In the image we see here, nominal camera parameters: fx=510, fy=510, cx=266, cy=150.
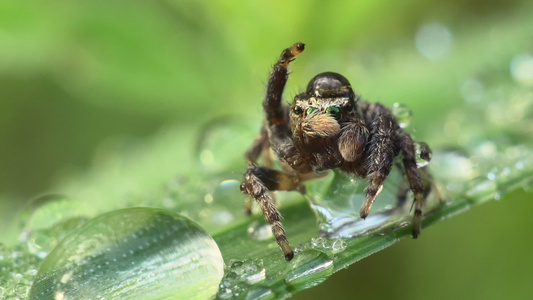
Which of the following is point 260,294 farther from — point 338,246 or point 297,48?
point 297,48

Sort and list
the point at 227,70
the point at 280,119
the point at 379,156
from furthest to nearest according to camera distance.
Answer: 1. the point at 227,70
2. the point at 280,119
3. the point at 379,156

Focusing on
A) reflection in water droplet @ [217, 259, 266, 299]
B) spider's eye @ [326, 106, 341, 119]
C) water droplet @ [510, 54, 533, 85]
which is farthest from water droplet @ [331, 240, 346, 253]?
water droplet @ [510, 54, 533, 85]

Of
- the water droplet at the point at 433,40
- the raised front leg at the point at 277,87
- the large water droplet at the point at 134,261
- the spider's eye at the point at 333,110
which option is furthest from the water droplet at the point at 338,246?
the water droplet at the point at 433,40

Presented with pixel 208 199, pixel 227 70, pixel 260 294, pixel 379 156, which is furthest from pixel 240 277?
pixel 227 70

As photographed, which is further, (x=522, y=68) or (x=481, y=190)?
(x=522, y=68)

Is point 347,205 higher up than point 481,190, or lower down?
higher up

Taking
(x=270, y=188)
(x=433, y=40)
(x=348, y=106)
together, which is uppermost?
(x=433, y=40)

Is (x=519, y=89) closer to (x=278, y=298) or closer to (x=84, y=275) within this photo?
(x=278, y=298)

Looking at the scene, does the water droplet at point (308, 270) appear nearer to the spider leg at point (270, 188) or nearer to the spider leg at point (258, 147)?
the spider leg at point (270, 188)
